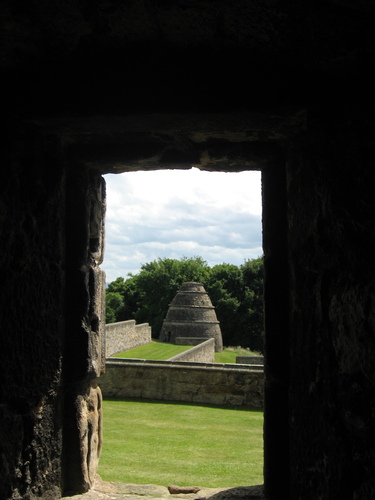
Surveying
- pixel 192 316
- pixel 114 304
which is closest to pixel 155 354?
pixel 192 316

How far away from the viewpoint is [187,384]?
10.7m

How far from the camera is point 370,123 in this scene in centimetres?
158

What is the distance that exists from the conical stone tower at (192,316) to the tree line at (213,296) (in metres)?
7.96

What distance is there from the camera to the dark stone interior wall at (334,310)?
1487 millimetres

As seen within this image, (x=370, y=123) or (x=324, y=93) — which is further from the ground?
(x=324, y=93)

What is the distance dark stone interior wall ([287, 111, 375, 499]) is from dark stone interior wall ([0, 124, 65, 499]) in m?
1.09

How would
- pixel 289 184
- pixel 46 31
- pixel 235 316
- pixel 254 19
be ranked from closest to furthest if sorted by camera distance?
pixel 254 19
pixel 46 31
pixel 289 184
pixel 235 316

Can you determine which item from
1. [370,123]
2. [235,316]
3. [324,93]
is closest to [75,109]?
[324,93]

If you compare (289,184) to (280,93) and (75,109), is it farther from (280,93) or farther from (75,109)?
(75,109)

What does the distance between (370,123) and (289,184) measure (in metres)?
0.58

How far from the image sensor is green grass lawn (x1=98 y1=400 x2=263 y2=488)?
4.46 m

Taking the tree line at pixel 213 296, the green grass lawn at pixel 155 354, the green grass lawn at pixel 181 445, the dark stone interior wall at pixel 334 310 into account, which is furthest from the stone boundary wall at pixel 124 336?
the dark stone interior wall at pixel 334 310

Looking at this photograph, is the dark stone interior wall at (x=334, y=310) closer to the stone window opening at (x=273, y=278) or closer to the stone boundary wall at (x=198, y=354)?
the stone window opening at (x=273, y=278)

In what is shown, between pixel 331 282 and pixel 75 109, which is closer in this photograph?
pixel 331 282
